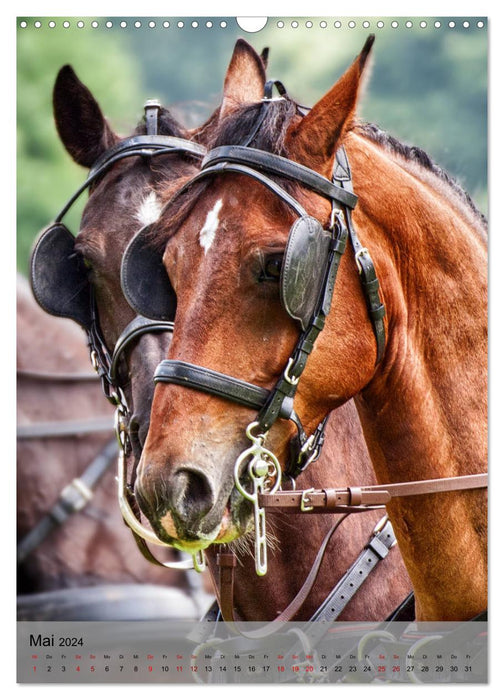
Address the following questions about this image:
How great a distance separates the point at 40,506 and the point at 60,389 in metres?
0.55

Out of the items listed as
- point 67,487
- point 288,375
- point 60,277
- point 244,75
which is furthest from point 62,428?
point 288,375

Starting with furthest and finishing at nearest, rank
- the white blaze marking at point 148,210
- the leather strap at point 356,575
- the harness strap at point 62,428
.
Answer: the harness strap at point 62,428, the white blaze marking at point 148,210, the leather strap at point 356,575

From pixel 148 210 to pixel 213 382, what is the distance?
3.40ft

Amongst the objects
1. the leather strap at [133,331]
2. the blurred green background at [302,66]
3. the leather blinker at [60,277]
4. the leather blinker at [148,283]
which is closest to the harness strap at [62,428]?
the blurred green background at [302,66]

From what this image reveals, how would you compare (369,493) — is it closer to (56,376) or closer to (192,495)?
(192,495)

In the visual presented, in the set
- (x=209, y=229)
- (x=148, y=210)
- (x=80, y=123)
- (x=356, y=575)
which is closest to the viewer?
(x=209, y=229)

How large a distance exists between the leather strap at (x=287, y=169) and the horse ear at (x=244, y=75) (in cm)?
32

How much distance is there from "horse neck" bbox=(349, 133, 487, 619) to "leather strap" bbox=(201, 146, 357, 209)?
0.12 m

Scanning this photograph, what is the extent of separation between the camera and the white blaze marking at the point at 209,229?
80.0 inches

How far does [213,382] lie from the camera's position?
196 centimetres

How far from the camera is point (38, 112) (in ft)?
10.3

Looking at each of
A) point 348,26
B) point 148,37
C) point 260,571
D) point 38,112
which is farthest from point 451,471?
point 38,112

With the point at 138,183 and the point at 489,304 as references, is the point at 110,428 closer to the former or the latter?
the point at 138,183

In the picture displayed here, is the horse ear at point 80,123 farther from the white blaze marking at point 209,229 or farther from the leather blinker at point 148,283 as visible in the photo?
the white blaze marking at point 209,229
